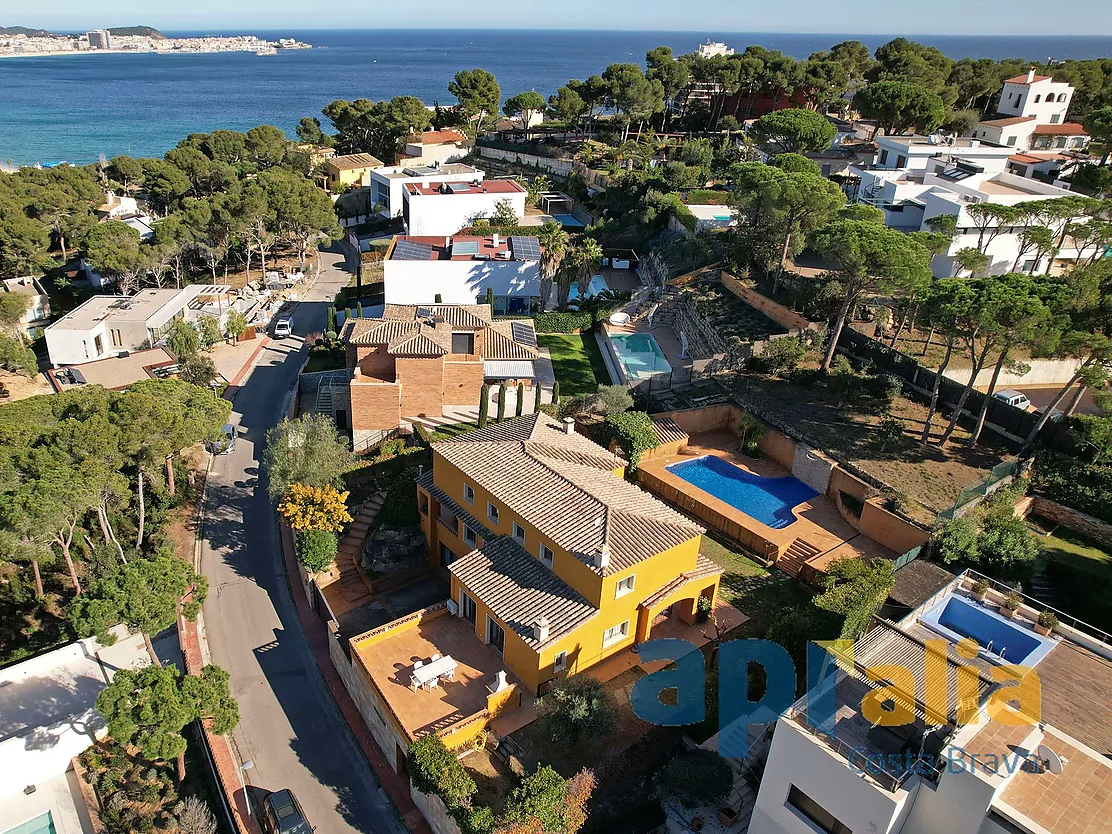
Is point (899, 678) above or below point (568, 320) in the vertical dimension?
above

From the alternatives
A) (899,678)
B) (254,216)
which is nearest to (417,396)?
(899,678)

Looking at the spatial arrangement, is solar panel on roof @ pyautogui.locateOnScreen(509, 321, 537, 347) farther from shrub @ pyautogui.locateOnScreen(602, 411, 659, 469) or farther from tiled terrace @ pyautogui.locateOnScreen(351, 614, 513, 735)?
tiled terrace @ pyautogui.locateOnScreen(351, 614, 513, 735)

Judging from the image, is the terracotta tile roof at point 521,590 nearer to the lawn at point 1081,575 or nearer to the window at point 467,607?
the window at point 467,607

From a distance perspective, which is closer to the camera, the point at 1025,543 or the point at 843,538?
the point at 1025,543

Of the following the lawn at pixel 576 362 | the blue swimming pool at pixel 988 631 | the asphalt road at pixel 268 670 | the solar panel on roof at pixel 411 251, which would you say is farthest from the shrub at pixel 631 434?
the solar panel on roof at pixel 411 251

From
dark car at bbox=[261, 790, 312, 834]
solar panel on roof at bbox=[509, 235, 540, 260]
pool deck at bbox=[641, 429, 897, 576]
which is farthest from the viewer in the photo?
solar panel on roof at bbox=[509, 235, 540, 260]

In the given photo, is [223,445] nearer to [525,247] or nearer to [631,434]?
[631,434]

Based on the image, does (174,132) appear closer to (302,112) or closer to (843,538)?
(302,112)

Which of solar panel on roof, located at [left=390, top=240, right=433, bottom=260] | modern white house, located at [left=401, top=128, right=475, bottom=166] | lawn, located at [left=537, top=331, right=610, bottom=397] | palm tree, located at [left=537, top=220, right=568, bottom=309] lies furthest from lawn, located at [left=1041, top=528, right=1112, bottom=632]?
modern white house, located at [left=401, top=128, right=475, bottom=166]
